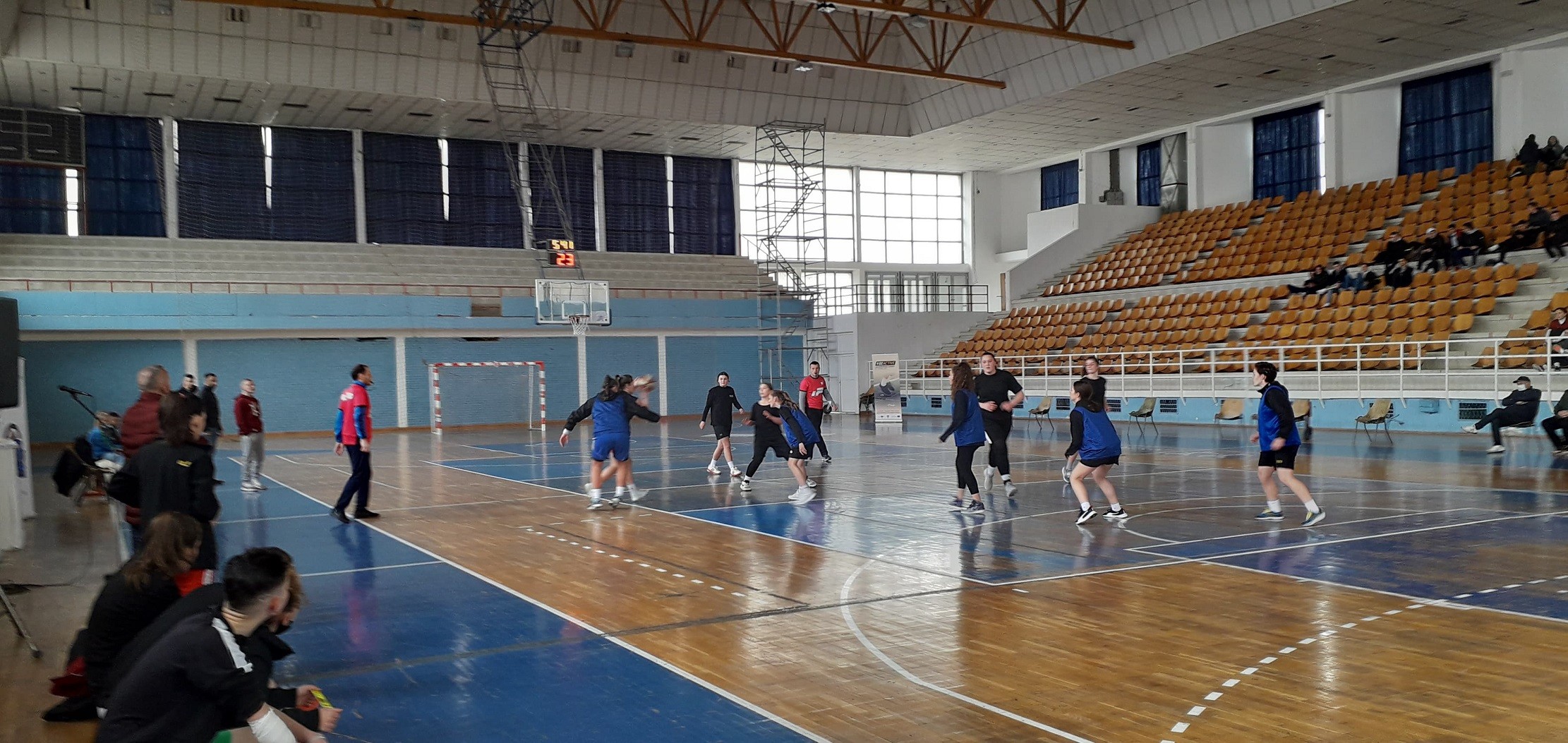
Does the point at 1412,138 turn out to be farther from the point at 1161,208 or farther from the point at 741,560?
the point at 741,560

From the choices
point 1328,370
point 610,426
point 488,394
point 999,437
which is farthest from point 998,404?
point 488,394

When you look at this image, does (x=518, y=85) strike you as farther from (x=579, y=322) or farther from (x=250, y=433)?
(x=250, y=433)

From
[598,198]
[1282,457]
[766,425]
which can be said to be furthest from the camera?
[598,198]

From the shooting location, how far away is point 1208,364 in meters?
27.7

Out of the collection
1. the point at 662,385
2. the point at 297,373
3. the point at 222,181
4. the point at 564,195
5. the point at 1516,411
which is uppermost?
the point at 564,195

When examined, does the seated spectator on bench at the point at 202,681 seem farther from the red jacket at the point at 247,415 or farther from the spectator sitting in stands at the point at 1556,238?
the spectator sitting in stands at the point at 1556,238

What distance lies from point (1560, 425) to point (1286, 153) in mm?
21089

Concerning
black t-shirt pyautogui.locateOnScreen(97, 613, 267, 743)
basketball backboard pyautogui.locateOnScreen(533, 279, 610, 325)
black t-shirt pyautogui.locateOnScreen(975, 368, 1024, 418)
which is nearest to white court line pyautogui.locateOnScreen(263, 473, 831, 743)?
black t-shirt pyautogui.locateOnScreen(97, 613, 267, 743)

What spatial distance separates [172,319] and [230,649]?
31.0 meters

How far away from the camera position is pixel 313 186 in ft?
117

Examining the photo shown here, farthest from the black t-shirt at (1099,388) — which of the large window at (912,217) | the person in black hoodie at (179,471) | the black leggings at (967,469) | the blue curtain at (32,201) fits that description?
the blue curtain at (32,201)

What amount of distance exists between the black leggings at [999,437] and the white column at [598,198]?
1072 inches

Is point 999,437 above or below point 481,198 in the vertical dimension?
below

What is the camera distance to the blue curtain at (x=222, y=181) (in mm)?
33781
